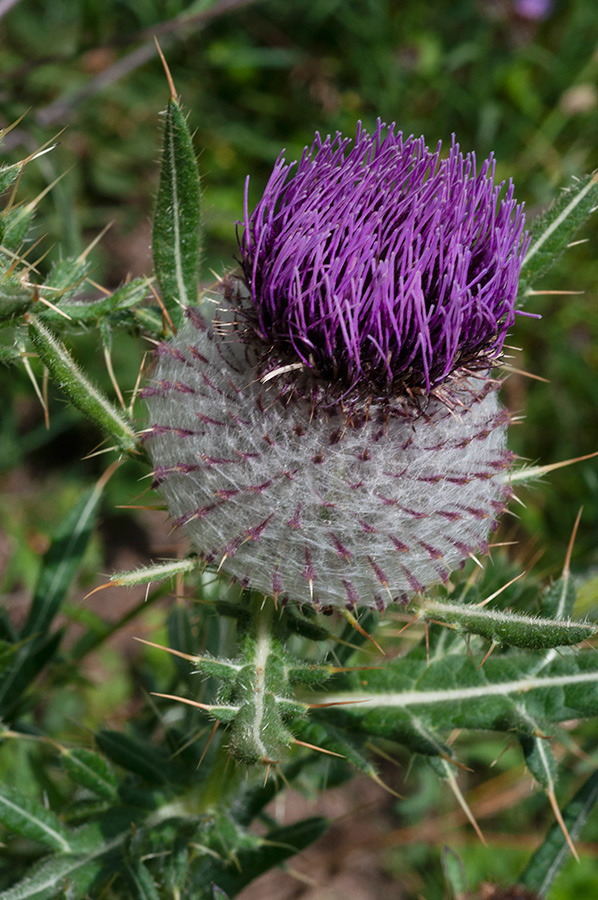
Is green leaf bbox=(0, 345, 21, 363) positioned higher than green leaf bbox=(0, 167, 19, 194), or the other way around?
green leaf bbox=(0, 167, 19, 194)

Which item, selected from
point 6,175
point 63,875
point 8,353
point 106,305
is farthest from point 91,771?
point 6,175

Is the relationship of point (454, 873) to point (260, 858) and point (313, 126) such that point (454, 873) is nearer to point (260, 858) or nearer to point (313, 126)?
point (260, 858)

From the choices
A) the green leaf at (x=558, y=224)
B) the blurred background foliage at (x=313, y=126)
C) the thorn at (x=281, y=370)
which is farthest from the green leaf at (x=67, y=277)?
the blurred background foliage at (x=313, y=126)

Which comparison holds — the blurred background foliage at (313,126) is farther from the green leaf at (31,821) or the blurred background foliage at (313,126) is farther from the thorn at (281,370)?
the thorn at (281,370)

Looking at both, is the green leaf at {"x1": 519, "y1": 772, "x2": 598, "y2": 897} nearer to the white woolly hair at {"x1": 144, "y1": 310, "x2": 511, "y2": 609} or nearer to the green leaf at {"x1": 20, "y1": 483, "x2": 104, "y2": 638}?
the white woolly hair at {"x1": 144, "y1": 310, "x2": 511, "y2": 609}

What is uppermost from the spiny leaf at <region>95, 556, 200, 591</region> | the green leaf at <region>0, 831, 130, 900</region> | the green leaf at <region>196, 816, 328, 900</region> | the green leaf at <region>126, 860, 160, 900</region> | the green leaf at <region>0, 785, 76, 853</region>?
the spiny leaf at <region>95, 556, 200, 591</region>

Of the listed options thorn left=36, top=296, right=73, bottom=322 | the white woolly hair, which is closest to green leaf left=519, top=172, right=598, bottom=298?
the white woolly hair

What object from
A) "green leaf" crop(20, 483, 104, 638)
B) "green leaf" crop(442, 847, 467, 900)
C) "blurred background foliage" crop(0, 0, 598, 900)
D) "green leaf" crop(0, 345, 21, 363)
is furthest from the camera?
"blurred background foliage" crop(0, 0, 598, 900)

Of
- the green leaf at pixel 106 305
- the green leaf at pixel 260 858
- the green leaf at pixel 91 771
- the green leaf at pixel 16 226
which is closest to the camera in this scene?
the green leaf at pixel 16 226

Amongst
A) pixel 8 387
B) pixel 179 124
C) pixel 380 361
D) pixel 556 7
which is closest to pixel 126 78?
pixel 8 387
